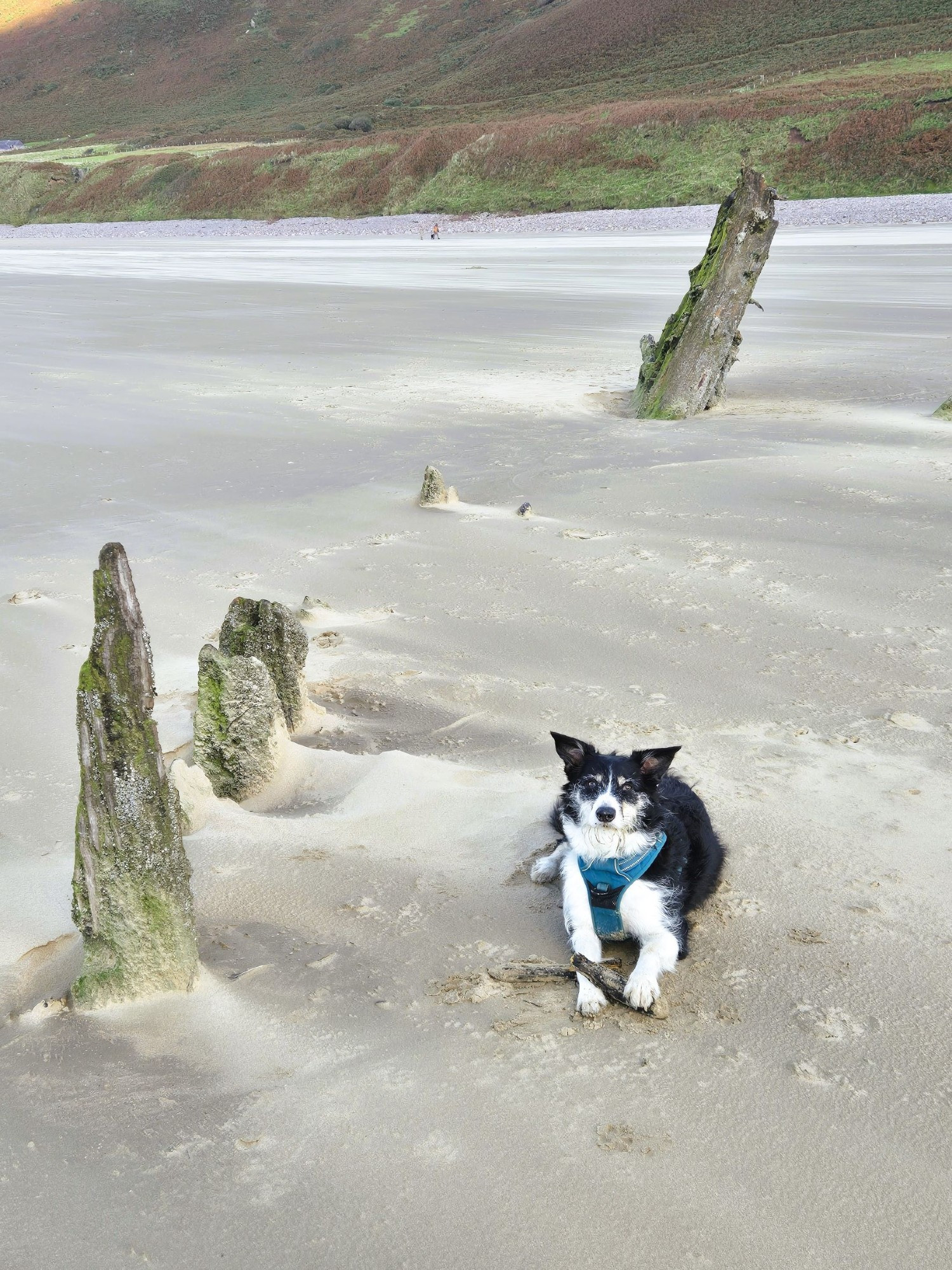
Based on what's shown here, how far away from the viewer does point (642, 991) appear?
3006mm

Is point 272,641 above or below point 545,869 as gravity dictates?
above

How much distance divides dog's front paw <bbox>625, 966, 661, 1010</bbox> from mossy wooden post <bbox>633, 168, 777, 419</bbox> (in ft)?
26.9

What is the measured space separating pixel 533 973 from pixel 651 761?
0.71 metres

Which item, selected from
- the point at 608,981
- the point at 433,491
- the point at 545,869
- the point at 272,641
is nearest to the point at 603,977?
the point at 608,981

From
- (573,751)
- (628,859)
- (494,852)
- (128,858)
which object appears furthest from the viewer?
(494,852)

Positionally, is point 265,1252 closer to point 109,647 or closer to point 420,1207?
point 420,1207

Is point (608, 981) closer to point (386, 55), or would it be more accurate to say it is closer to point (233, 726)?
point (233, 726)

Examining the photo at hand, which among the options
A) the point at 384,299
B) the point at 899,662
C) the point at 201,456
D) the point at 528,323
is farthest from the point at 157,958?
the point at 384,299

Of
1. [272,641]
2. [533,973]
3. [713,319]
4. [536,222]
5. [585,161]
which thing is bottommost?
[533,973]

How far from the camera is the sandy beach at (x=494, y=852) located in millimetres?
2525

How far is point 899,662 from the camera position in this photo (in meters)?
5.19

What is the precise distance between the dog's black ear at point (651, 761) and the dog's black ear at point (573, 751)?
138mm

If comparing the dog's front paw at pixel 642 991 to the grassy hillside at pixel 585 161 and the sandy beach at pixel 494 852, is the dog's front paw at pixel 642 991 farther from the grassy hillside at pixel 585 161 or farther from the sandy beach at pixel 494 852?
the grassy hillside at pixel 585 161

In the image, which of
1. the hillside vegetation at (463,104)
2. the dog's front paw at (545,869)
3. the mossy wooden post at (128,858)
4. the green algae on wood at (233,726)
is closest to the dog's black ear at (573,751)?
the dog's front paw at (545,869)
